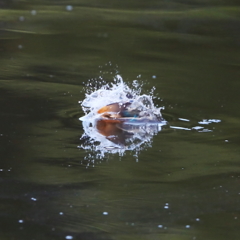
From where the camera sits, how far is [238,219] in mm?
2820

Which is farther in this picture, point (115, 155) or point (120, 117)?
point (120, 117)

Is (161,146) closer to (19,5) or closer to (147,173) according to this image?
(147,173)

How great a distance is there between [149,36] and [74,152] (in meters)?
5.59

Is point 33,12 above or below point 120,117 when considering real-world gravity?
above

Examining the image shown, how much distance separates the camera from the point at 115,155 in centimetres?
384

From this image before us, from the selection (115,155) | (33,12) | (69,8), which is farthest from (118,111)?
(69,8)

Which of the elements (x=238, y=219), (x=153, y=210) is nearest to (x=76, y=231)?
(x=153, y=210)

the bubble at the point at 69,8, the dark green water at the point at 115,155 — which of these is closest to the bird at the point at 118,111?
the dark green water at the point at 115,155

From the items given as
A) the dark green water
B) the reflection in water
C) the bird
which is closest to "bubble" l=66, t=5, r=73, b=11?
the dark green water

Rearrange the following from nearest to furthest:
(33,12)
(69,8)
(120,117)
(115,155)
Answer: (115,155)
(120,117)
(33,12)
(69,8)

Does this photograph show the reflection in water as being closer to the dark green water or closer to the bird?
the bird

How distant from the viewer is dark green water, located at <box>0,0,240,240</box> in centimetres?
276

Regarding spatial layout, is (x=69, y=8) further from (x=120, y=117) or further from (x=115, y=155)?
(x=115, y=155)

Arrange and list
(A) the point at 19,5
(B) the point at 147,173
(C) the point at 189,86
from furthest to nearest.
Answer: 1. (A) the point at 19,5
2. (C) the point at 189,86
3. (B) the point at 147,173
